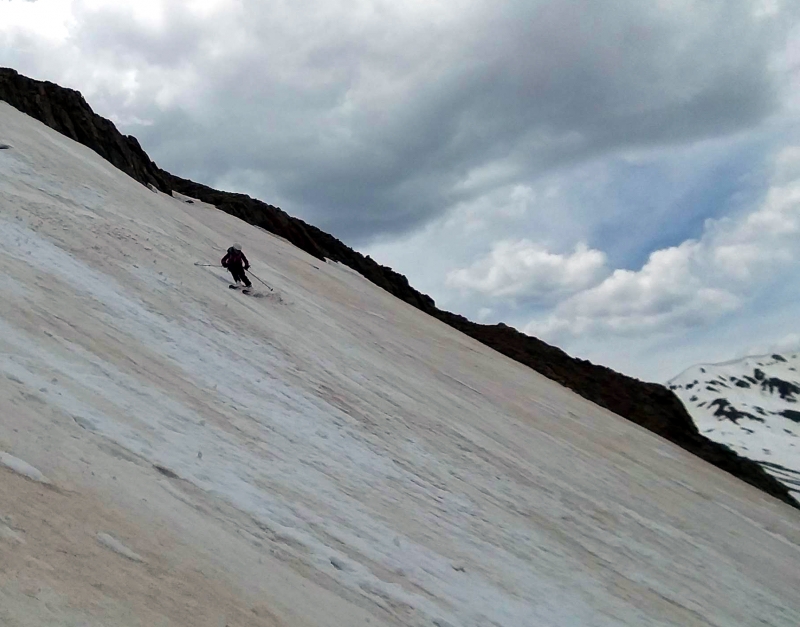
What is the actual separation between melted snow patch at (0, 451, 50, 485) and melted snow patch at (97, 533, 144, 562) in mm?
880

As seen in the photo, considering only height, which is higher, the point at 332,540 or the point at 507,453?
the point at 507,453

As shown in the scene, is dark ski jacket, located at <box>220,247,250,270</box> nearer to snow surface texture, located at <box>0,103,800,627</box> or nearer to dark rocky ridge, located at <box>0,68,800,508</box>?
snow surface texture, located at <box>0,103,800,627</box>

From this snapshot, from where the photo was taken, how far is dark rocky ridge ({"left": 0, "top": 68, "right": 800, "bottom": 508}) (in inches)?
1345

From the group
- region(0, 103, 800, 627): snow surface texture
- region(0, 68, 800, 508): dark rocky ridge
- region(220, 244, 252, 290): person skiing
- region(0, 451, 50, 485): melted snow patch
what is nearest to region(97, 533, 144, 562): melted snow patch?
region(0, 103, 800, 627): snow surface texture

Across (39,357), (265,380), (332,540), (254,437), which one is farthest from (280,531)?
(265,380)

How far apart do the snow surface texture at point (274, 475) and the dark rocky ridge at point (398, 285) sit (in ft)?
36.6

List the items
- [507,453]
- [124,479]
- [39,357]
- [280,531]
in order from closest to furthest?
[124,479], [280,531], [39,357], [507,453]

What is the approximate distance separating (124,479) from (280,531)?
1.81 meters

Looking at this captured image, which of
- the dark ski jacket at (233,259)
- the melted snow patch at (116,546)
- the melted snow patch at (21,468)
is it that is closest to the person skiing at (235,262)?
the dark ski jacket at (233,259)

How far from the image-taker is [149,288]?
15.0 m

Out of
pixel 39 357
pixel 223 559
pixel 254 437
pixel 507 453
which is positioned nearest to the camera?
pixel 223 559

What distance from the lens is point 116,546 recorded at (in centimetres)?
627

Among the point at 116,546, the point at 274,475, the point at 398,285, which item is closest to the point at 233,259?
the point at 274,475

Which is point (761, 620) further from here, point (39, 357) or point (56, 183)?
point (56, 183)
